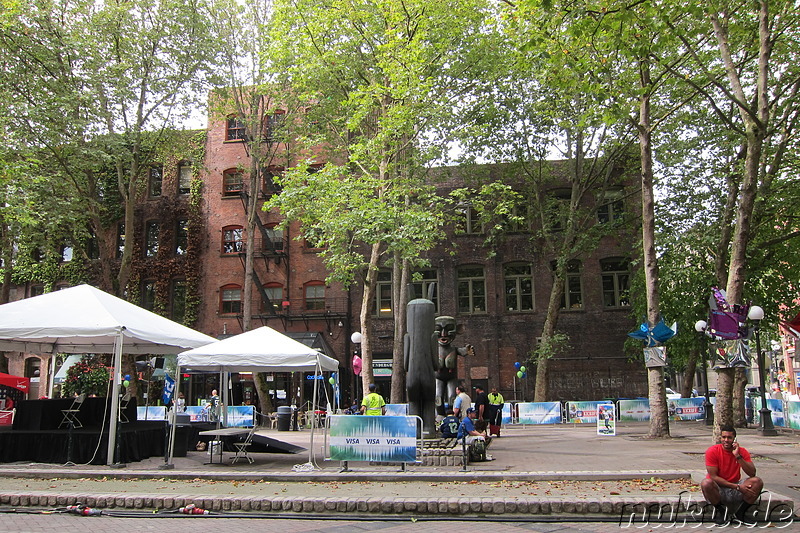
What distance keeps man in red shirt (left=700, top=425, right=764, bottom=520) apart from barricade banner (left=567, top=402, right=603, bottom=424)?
58.8 feet

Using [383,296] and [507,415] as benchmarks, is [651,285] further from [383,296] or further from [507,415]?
[383,296]

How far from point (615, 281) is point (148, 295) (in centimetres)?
2435

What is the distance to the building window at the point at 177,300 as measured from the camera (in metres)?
33.2

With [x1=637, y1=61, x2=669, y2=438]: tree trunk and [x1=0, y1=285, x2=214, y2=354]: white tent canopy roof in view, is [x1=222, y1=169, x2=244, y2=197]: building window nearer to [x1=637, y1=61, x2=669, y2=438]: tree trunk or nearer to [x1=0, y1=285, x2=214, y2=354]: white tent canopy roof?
[x1=0, y1=285, x2=214, y2=354]: white tent canopy roof

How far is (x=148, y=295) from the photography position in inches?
1337

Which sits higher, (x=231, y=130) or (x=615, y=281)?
(x=231, y=130)

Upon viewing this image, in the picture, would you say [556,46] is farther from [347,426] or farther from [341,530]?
[341,530]

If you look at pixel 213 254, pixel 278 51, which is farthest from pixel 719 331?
pixel 213 254

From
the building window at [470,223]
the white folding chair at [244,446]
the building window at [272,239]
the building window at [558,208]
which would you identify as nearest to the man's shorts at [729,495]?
Answer: the white folding chair at [244,446]

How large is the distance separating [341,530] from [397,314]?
16.0 meters

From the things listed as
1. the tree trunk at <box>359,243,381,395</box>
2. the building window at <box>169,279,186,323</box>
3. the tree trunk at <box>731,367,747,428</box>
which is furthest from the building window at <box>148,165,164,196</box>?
the tree trunk at <box>731,367,747,428</box>

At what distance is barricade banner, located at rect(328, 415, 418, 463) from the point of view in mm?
11039

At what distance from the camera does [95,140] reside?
2427cm

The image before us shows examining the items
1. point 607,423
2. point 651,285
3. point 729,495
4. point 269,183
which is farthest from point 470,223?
point 729,495
